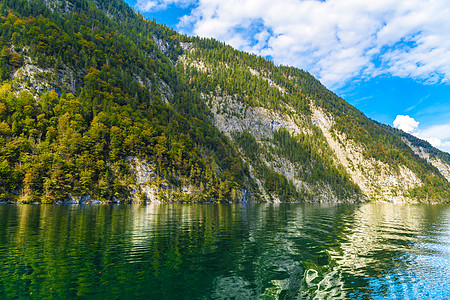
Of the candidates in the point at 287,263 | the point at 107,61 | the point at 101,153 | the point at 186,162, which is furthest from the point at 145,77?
the point at 287,263

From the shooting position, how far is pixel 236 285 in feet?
48.3

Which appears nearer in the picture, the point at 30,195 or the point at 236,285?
the point at 236,285

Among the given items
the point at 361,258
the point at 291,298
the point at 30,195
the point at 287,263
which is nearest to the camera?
the point at 291,298

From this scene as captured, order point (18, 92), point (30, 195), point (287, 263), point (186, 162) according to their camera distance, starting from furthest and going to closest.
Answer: point (186, 162) → point (18, 92) → point (30, 195) → point (287, 263)

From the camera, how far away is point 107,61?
16825 cm

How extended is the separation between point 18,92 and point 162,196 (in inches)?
2829

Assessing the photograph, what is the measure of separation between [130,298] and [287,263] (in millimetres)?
12515

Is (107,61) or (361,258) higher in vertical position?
(107,61)

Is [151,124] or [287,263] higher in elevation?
[151,124]

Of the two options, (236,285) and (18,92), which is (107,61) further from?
(236,285)

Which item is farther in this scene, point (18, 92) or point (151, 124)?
point (151, 124)

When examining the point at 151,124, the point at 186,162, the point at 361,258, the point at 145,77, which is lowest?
the point at 361,258

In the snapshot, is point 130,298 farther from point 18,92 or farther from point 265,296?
point 18,92

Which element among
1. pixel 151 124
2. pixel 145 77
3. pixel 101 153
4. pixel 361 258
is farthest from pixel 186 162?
pixel 361 258
